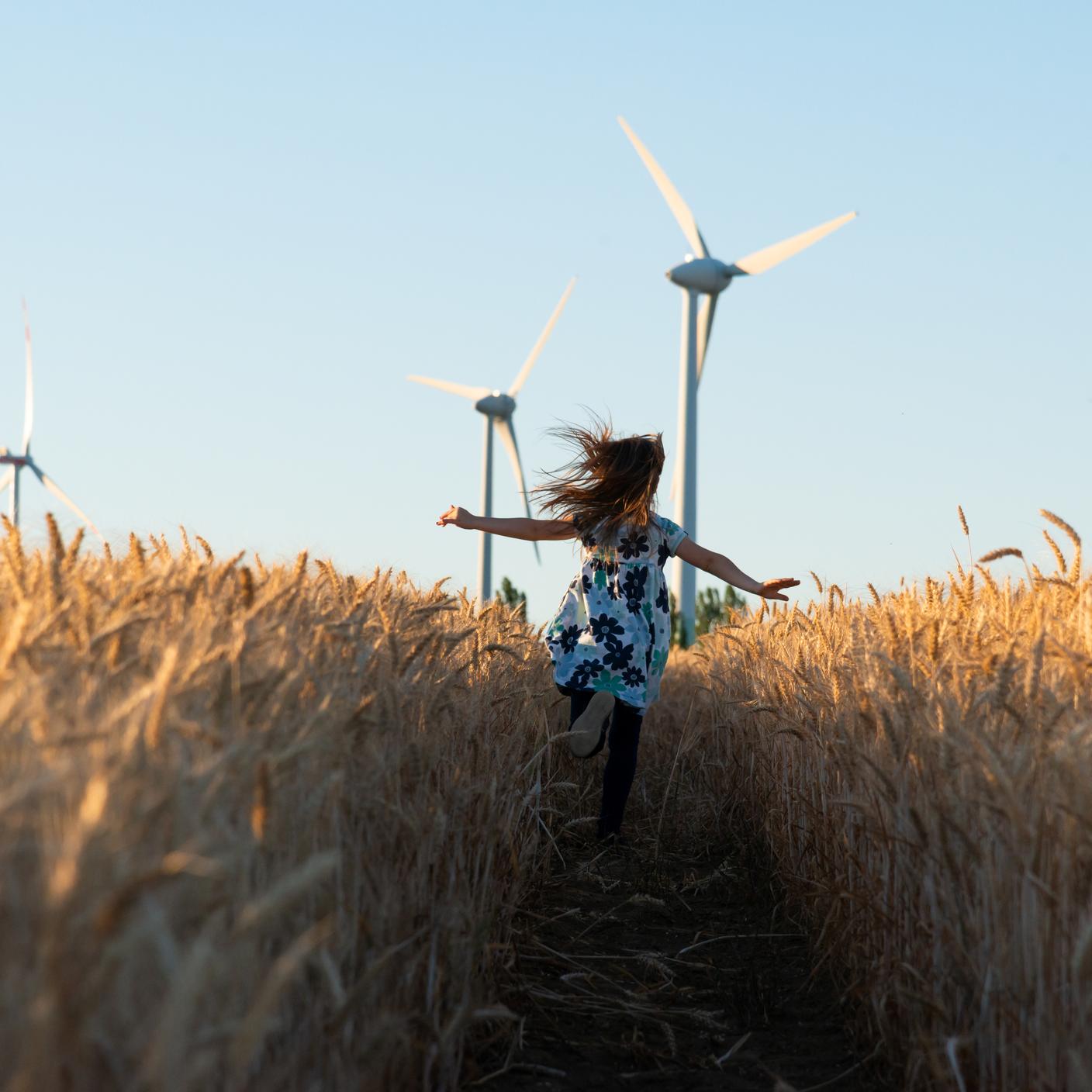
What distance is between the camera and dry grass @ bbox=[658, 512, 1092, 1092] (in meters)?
3.12

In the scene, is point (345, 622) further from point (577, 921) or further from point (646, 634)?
point (646, 634)

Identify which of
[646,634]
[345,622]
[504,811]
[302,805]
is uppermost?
[646,634]

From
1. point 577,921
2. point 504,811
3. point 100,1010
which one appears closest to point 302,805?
point 100,1010

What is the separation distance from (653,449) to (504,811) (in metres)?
2.68

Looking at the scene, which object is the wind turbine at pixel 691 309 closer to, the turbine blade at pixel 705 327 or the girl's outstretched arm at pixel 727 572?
the turbine blade at pixel 705 327

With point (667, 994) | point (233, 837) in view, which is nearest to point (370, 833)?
point (233, 837)

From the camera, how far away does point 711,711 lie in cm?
884

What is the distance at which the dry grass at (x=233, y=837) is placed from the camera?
1.80 m

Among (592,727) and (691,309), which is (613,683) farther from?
(691,309)

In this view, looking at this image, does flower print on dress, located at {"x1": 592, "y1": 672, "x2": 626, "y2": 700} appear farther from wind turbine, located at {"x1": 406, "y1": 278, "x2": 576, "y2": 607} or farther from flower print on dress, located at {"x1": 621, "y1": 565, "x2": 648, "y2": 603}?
wind turbine, located at {"x1": 406, "y1": 278, "x2": 576, "y2": 607}

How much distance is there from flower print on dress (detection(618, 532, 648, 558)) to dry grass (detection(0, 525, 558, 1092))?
1.99 metres

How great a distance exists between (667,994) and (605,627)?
2490 mm

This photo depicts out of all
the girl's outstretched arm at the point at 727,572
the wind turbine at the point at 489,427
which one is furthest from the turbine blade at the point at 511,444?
the girl's outstretched arm at the point at 727,572

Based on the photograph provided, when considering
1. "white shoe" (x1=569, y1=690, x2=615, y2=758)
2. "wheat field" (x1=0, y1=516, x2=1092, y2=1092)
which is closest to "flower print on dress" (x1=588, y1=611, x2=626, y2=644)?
"white shoe" (x1=569, y1=690, x2=615, y2=758)
